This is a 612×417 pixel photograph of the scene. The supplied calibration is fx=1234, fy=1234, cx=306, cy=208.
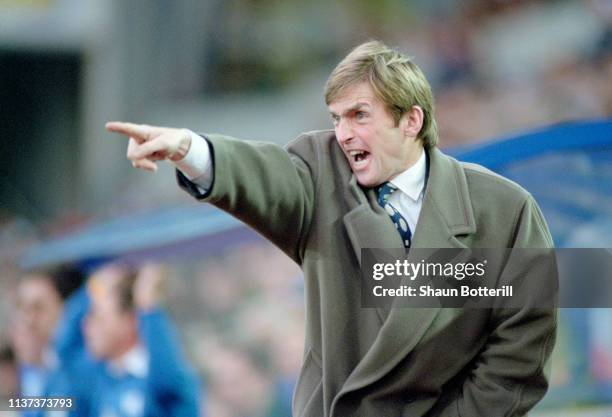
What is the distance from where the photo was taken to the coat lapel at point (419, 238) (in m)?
2.66

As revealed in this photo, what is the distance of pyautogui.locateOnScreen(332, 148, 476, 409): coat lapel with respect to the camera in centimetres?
266

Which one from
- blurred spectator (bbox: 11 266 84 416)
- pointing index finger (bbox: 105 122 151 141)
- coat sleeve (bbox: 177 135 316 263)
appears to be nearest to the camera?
pointing index finger (bbox: 105 122 151 141)

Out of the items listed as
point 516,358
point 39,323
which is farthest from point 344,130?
point 39,323

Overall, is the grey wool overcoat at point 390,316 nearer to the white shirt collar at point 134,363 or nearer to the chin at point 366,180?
the chin at point 366,180

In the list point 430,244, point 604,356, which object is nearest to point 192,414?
point 604,356

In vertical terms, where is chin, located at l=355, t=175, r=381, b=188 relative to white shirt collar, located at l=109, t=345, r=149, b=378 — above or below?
above

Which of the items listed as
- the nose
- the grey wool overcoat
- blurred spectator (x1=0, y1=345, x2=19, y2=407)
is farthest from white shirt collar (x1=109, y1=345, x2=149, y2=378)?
the nose

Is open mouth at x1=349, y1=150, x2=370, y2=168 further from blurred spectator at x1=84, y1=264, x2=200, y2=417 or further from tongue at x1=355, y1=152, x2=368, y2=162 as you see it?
blurred spectator at x1=84, y1=264, x2=200, y2=417

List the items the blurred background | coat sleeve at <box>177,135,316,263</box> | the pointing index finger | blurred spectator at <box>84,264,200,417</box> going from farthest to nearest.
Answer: blurred spectator at <box>84,264,200,417</box>
the blurred background
coat sleeve at <box>177,135,316,263</box>
the pointing index finger

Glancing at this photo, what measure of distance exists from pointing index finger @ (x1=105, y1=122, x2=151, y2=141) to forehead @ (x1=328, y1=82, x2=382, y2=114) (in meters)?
0.45

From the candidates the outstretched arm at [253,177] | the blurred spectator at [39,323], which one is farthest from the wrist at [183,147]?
the blurred spectator at [39,323]

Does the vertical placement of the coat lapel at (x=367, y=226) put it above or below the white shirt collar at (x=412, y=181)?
below

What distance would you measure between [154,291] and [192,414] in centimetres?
55

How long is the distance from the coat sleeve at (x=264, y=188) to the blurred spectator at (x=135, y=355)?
1.66m
